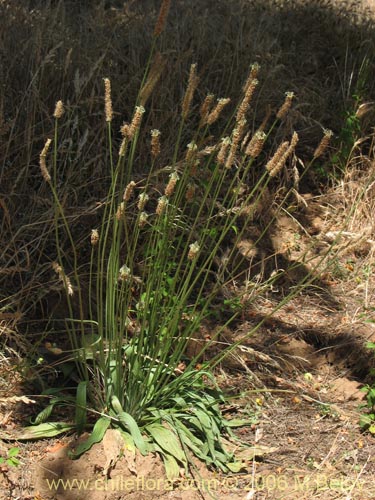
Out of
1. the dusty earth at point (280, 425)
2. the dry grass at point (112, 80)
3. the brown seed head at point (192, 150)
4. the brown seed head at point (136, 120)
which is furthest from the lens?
the dry grass at point (112, 80)

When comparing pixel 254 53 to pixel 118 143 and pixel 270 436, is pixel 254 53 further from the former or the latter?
pixel 270 436

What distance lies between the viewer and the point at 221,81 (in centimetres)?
494

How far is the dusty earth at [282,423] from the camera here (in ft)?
10.2

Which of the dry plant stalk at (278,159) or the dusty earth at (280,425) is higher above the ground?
the dry plant stalk at (278,159)

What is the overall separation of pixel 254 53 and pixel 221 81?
40 cm

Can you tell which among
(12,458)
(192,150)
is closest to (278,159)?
(192,150)

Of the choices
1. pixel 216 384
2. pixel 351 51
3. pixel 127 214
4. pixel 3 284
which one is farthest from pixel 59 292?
pixel 351 51

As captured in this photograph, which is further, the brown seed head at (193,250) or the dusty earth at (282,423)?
the dusty earth at (282,423)

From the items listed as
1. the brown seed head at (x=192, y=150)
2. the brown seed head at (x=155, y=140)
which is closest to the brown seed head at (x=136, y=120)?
the brown seed head at (x=155, y=140)

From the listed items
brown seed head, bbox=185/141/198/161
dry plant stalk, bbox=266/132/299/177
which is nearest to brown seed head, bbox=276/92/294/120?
dry plant stalk, bbox=266/132/299/177

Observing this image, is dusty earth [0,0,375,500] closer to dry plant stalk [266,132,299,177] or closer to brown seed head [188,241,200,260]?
brown seed head [188,241,200,260]

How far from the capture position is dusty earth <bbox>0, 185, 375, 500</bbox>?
311 cm

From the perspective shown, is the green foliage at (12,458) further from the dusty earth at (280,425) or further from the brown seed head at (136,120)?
the brown seed head at (136,120)

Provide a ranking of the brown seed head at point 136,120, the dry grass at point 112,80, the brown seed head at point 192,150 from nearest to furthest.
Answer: the brown seed head at point 136,120 → the brown seed head at point 192,150 → the dry grass at point 112,80
